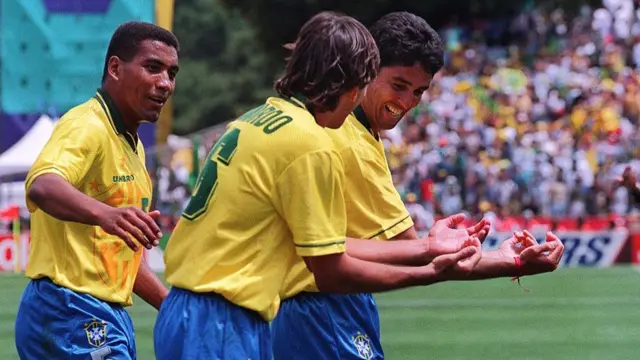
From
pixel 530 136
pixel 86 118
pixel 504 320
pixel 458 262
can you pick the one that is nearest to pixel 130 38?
pixel 86 118

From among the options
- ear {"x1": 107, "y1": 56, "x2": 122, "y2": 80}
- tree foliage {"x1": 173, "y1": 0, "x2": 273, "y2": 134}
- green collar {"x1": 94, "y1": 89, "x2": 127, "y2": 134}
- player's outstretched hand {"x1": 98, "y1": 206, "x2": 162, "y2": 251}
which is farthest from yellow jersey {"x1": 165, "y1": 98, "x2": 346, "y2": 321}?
tree foliage {"x1": 173, "y1": 0, "x2": 273, "y2": 134}

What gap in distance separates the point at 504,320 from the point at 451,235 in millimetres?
10238

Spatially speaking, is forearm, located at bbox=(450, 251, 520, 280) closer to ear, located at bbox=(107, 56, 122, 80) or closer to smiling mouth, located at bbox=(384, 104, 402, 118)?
smiling mouth, located at bbox=(384, 104, 402, 118)

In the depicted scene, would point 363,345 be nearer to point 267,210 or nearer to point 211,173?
point 267,210

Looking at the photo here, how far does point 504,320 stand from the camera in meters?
15.0

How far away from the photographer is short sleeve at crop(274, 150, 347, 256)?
4.21 m

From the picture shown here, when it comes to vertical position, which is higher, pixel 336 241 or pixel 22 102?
pixel 336 241

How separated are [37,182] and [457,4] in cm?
3507

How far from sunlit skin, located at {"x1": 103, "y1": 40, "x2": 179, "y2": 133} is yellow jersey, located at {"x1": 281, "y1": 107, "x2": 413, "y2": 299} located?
87cm

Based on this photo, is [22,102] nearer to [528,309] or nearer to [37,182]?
[528,309]

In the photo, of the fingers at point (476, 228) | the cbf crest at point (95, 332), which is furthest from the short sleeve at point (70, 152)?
the fingers at point (476, 228)

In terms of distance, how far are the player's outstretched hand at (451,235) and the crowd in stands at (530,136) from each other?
19.0 metres

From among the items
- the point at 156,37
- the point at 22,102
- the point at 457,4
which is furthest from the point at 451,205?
the point at 156,37

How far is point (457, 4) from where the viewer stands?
1535 inches
